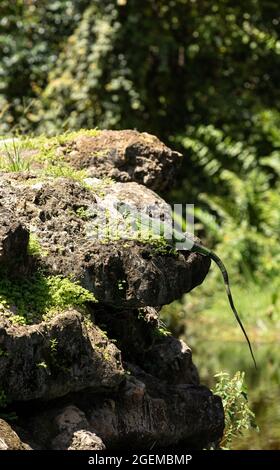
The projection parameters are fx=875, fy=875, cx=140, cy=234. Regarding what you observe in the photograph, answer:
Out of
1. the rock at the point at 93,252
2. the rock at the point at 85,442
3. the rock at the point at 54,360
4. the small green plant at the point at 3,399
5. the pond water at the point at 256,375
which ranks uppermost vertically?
the rock at the point at 93,252

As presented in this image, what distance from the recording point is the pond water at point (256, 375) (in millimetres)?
6750

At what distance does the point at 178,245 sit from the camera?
4.90 metres

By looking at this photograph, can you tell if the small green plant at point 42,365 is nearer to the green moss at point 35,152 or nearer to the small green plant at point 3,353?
the small green plant at point 3,353

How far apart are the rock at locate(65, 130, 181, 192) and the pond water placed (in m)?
2.21

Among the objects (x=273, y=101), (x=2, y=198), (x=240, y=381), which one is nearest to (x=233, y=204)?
(x=273, y=101)

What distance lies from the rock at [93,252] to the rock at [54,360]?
29 cm

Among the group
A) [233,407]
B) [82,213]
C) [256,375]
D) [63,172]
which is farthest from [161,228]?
[256,375]

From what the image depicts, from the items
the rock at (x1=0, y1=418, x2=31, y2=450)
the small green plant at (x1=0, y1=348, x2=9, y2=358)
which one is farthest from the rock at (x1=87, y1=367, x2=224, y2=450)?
the small green plant at (x1=0, y1=348, x2=9, y2=358)

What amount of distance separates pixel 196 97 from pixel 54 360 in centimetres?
1116

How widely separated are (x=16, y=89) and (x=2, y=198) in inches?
366

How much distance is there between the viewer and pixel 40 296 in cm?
436

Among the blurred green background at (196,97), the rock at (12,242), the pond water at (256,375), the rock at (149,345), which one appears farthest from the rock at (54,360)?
the blurred green background at (196,97)

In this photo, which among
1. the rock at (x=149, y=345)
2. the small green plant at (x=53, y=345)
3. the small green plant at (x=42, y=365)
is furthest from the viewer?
the rock at (x=149, y=345)

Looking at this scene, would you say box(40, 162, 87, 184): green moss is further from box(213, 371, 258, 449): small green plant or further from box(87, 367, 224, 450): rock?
box(213, 371, 258, 449): small green plant
